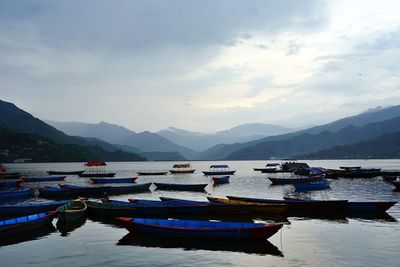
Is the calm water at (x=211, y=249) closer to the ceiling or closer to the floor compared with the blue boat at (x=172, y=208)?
closer to the floor

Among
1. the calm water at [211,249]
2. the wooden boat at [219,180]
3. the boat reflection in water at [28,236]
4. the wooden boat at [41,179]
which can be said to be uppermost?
the wooden boat at [41,179]

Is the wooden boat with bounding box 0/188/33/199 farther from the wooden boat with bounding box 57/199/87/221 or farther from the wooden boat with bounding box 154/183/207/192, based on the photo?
the wooden boat with bounding box 154/183/207/192

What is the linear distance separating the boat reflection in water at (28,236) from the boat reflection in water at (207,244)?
26.5 ft

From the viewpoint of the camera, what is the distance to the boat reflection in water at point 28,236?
31547mm

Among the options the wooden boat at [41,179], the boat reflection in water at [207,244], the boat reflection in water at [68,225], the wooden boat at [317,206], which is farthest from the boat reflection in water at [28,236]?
the wooden boat at [41,179]

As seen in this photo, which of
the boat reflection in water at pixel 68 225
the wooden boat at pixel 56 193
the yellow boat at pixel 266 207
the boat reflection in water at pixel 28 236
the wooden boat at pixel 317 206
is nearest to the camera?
the boat reflection in water at pixel 28 236

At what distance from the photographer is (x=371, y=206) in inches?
1724

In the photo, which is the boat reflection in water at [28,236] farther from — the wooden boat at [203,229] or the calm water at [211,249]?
the wooden boat at [203,229]

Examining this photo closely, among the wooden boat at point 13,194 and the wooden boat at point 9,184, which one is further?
the wooden boat at point 9,184

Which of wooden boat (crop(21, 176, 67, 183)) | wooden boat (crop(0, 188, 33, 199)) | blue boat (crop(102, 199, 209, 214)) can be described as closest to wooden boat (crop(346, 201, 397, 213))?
blue boat (crop(102, 199, 209, 214))

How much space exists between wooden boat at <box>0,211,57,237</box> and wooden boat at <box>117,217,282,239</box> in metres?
8.72

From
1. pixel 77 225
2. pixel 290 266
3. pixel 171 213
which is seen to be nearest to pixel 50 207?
pixel 77 225

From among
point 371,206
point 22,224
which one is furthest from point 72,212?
point 371,206

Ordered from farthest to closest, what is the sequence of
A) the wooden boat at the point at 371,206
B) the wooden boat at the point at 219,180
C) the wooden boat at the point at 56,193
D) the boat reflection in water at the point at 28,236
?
the wooden boat at the point at 219,180
the wooden boat at the point at 56,193
the wooden boat at the point at 371,206
the boat reflection in water at the point at 28,236
